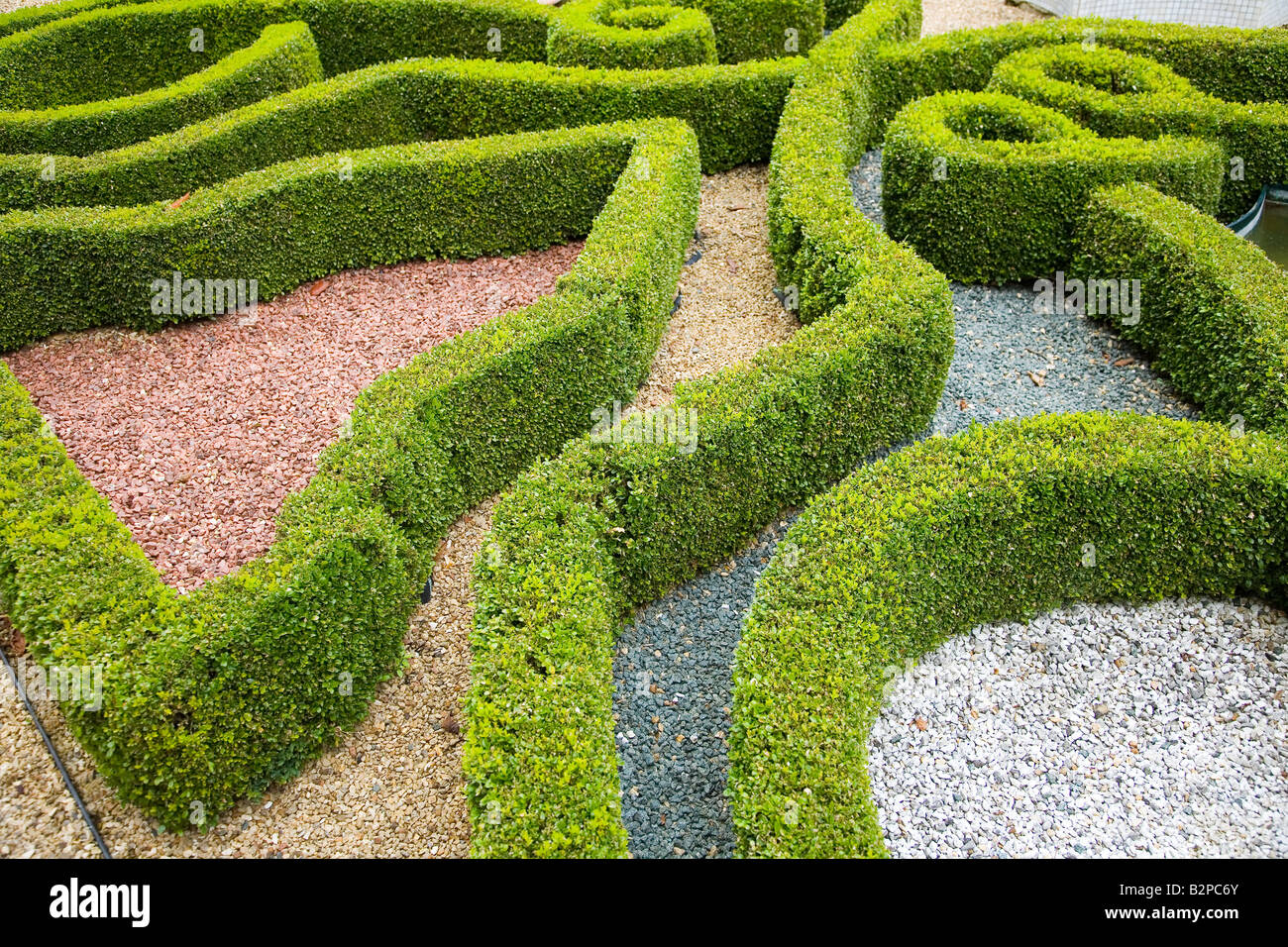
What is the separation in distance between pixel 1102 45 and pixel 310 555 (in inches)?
630

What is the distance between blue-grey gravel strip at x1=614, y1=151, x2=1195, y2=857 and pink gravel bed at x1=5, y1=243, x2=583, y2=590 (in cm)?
422

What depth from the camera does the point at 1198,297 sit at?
36.3 ft

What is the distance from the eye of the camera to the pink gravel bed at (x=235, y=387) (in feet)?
32.7

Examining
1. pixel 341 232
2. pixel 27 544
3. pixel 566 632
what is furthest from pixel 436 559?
pixel 341 232

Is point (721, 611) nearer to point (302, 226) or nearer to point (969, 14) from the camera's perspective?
point (302, 226)

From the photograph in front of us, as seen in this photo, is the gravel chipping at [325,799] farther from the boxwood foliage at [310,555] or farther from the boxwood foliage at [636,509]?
the boxwood foliage at [636,509]

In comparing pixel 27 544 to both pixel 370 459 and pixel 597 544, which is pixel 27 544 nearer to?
pixel 370 459

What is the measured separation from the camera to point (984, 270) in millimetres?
13250

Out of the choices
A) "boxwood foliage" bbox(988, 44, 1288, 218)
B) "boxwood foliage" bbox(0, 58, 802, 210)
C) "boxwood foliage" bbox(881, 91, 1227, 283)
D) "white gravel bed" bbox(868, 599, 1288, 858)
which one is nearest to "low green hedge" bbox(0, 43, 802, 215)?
"boxwood foliage" bbox(0, 58, 802, 210)

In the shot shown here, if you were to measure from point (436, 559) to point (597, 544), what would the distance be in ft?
6.84

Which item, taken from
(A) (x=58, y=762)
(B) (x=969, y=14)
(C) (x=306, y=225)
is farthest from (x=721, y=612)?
(B) (x=969, y=14)

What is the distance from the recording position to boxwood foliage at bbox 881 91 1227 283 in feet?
41.8

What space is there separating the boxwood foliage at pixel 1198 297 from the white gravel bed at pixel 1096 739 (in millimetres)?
Answer: 2612

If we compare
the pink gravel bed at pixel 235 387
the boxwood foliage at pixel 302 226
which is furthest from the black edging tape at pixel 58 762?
the boxwood foliage at pixel 302 226
